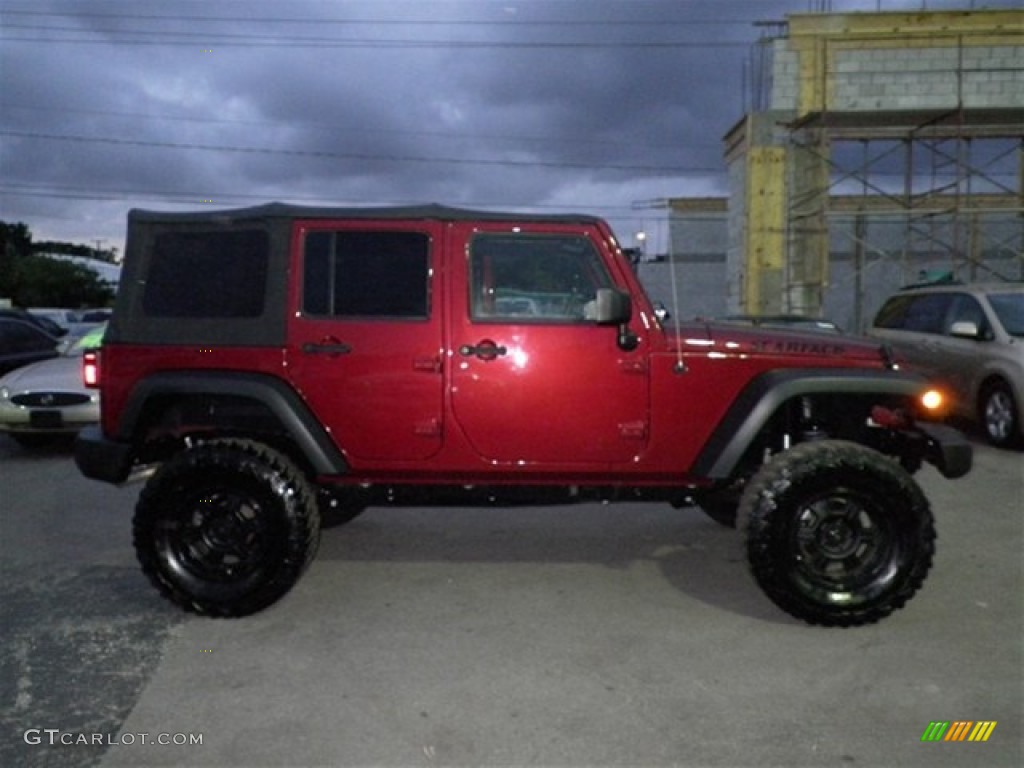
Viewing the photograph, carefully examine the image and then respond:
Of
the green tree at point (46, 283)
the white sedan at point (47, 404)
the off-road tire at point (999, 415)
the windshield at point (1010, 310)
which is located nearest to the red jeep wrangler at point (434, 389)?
the white sedan at point (47, 404)

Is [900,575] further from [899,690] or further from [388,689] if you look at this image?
[388,689]

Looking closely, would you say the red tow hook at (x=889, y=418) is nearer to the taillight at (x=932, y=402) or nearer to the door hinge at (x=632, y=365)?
the taillight at (x=932, y=402)

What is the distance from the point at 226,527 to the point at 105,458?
2.49ft

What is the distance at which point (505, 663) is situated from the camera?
422 cm

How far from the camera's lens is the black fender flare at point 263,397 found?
4715 millimetres

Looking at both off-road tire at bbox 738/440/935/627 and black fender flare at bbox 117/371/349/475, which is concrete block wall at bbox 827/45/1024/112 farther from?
black fender flare at bbox 117/371/349/475

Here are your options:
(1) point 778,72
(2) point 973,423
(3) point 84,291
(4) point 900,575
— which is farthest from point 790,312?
(3) point 84,291

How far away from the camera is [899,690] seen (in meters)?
3.93

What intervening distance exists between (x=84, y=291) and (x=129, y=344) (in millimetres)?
68683

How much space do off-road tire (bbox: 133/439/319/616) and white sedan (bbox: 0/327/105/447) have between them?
4925 mm

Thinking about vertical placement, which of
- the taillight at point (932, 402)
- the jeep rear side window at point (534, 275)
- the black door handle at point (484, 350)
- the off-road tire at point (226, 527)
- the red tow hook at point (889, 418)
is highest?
the jeep rear side window at point (534, 275)

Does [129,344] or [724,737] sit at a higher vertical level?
[129,344]

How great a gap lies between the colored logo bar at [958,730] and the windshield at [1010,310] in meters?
7.18

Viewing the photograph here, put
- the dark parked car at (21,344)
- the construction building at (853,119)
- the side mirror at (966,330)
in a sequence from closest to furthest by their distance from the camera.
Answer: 1. the side mirror at (966,330)
2. the dark parked car at (21,344)
3. the construction building at (853,119)
